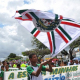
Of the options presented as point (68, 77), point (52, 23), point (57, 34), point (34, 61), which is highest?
point (52, 23)

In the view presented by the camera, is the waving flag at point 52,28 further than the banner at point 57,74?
No

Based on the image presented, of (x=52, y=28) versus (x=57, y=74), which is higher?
(x=52, y=28)

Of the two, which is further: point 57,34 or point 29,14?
point 57,34

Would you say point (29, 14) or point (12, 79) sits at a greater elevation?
point (29, 14)

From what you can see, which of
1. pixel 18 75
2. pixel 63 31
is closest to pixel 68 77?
pixel 18 75

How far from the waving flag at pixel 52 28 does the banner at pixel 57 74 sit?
96.8 inches

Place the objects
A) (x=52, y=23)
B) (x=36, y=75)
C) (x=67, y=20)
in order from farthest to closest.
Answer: (x=67, y=20), (x=52, y=23), (x=36, y=75)

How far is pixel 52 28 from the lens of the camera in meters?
4.09

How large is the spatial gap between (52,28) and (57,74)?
3.77m

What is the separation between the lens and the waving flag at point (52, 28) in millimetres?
3883

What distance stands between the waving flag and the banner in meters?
2.46

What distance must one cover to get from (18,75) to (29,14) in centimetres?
323

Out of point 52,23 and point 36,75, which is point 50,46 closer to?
point 52,23

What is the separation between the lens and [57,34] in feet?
13.6
